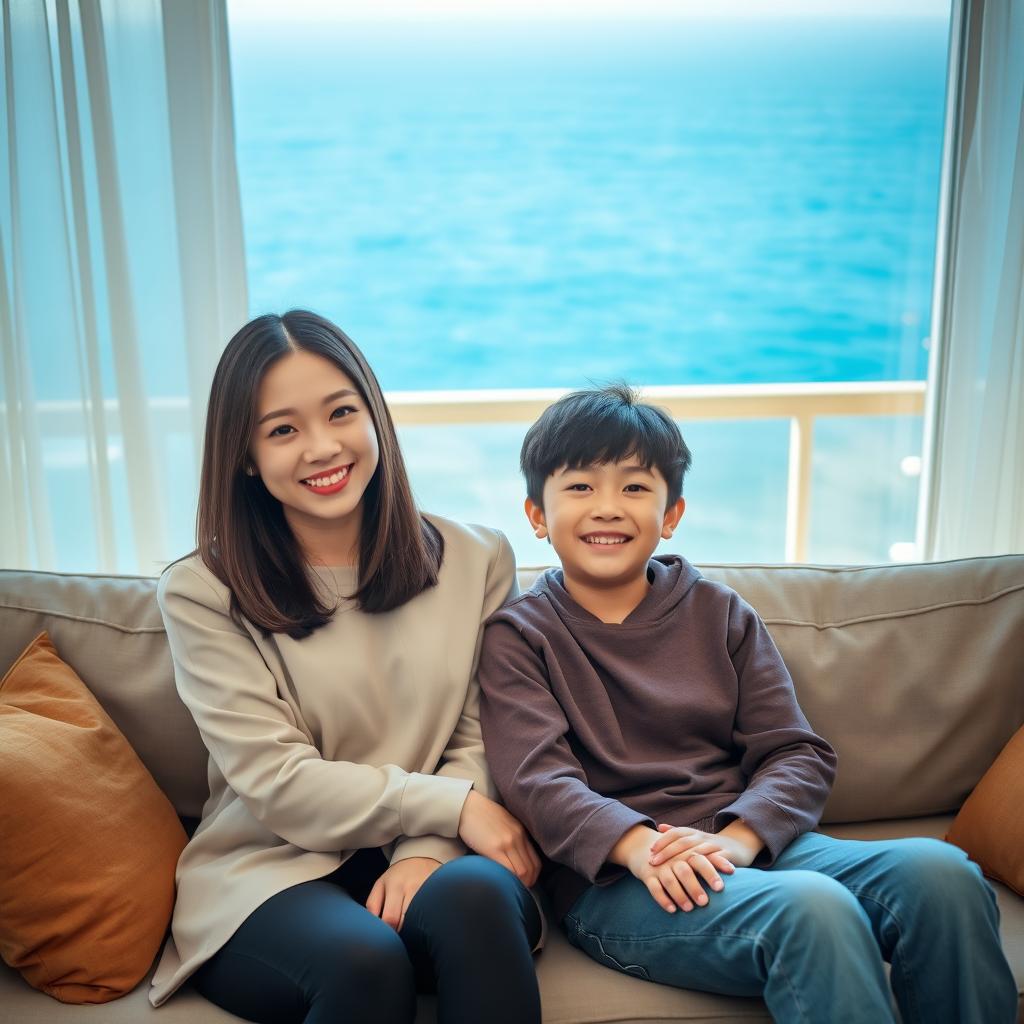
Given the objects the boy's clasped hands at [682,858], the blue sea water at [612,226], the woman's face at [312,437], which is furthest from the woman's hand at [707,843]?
the blue sea water at [612,226]

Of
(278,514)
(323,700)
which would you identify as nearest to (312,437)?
(278,514)

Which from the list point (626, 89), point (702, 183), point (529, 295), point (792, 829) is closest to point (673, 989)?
point (792, 829)

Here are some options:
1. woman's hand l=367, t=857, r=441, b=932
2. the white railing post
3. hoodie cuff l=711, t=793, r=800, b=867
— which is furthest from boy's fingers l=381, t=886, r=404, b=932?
the white railing post

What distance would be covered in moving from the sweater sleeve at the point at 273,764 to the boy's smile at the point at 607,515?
0.38 m

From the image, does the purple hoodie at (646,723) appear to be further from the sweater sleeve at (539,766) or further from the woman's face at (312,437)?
the woman's face at (312,437)

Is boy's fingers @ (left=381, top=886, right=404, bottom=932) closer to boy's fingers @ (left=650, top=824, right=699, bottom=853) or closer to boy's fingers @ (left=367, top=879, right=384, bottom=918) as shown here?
boy's fingers @ (left=367, top=879, right=384, bottom=918)

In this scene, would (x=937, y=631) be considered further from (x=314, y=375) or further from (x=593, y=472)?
(x=314, y=375)

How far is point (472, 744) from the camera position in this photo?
1525 millimetres

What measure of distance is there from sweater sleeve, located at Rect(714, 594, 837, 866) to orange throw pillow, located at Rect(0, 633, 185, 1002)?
78 cm

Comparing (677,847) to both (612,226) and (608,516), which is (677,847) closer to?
(608,516)

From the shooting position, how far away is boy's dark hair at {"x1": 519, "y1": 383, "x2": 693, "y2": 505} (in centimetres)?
151

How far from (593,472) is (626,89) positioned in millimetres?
4195

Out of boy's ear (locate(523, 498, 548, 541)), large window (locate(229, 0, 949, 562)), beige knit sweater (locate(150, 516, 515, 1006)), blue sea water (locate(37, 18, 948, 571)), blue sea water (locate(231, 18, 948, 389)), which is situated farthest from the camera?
blue sea water (locate(231, 18, 948, 389))

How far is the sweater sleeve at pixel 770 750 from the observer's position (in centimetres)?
136
